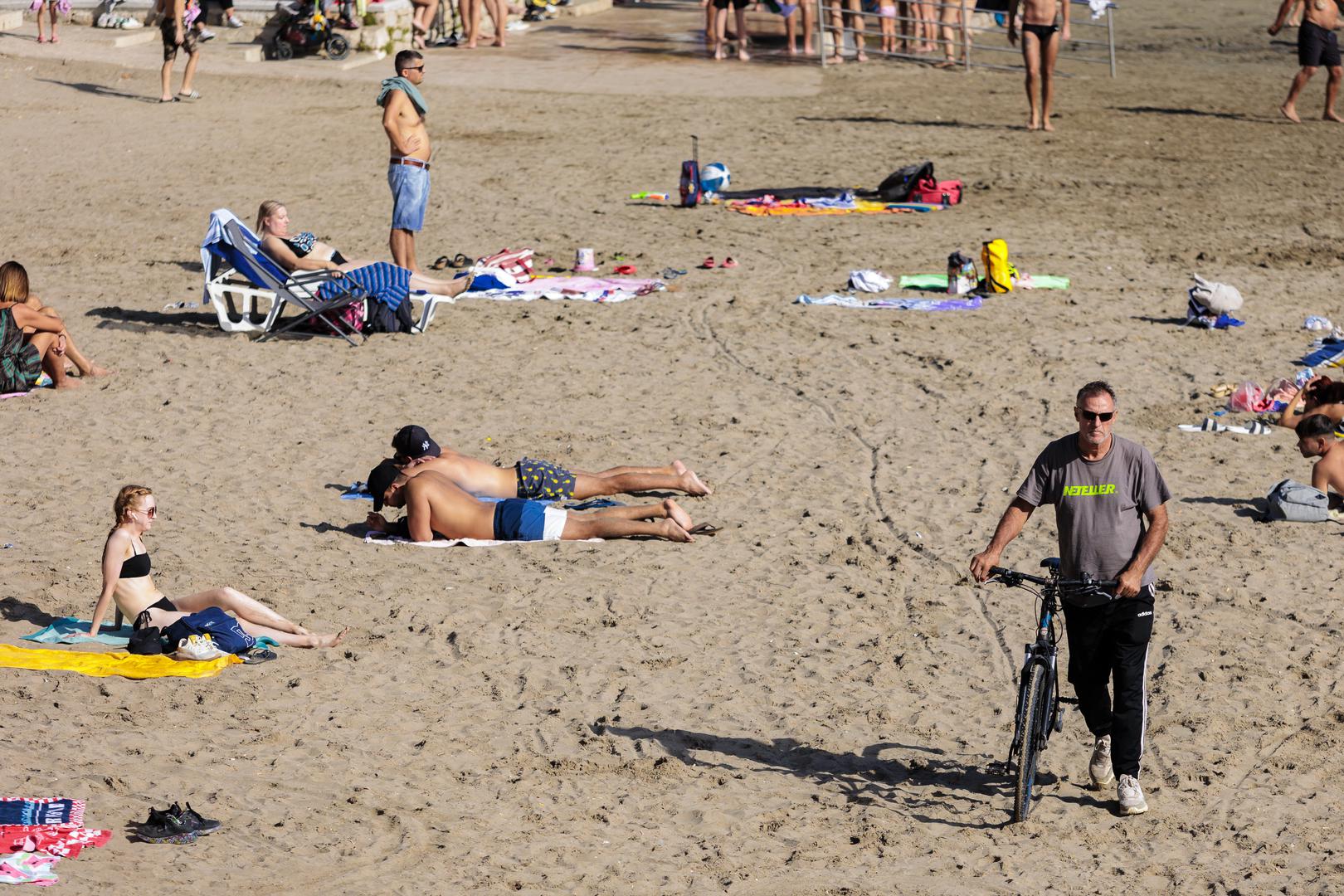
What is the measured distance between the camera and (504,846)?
→ 19.4 ft

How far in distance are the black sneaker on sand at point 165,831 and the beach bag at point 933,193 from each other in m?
11.7

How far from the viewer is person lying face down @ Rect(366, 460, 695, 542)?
8625mm

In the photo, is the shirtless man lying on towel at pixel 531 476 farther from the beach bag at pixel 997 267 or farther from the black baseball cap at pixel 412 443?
the beach bag at pixel 997 267

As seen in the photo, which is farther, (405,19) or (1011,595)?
(405,19)

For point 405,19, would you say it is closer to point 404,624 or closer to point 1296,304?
point 1296,304

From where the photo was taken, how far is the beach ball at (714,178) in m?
16.2

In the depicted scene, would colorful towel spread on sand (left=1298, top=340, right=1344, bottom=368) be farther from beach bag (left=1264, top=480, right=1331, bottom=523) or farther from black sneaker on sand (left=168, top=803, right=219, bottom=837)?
black sneaker on sand (left=168, top=803, right=219, bottom=837)

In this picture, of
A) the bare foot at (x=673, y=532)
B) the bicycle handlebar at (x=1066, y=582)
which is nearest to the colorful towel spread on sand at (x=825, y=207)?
the bare foot at (x=673, y=532)

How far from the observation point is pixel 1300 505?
886 centimetres

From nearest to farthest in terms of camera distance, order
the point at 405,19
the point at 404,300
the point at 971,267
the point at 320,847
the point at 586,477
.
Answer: the point at 320,847, the point at 586,477, the point at 404,300, the point at 971,267, the point at 405,19

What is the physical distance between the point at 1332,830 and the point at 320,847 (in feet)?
12.0

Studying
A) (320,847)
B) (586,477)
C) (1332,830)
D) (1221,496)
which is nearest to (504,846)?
(320,847)

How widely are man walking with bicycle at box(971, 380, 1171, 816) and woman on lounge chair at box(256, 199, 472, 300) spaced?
281 inches

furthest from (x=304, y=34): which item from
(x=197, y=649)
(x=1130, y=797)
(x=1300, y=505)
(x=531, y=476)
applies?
(x=1130, y=797)
